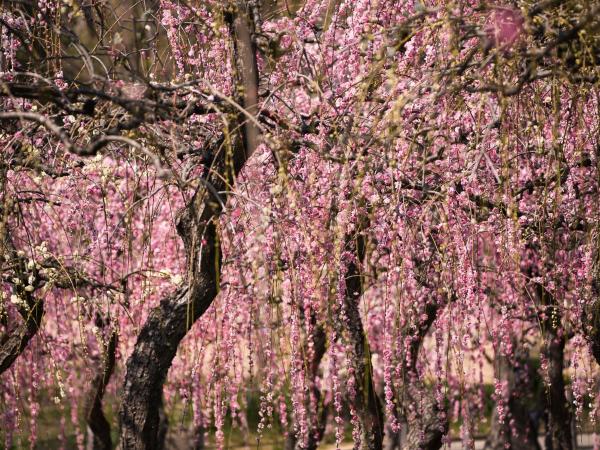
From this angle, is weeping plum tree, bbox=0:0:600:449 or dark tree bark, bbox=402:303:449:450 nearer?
weeping plum tree, bbox=0:0:600:449

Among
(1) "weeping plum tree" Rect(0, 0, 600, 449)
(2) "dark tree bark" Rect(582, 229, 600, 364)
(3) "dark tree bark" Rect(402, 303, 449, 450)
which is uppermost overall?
(1) "weeping plum tree" Rect(0, 0, 600, 449)

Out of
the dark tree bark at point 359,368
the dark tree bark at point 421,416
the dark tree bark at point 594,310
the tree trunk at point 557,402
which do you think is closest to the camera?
the dark tree bark at point 594,310

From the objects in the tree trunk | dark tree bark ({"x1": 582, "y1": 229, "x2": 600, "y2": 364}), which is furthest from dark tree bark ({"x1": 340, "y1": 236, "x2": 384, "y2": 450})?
the tree trunk

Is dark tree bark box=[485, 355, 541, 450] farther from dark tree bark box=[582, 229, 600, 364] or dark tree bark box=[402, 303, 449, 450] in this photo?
dark tree bark box=[582, 229, 600, 364]

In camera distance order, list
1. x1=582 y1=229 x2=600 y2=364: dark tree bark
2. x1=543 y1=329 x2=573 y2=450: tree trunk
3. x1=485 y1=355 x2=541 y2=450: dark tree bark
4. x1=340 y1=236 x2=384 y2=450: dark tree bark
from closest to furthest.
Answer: x1=582 y1=229 x2=600 y2=364: dark tree bark, x1=340 y1=236 x2=384 y2=450: dark tree bark, x1=543 y1=329 x2=573 y2=450: tree trunk, x1=485 y1=355 x2=541 y2=450: dark tree bark

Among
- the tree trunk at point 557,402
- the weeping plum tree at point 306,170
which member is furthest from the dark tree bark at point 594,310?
the tree trunk at point 557,402

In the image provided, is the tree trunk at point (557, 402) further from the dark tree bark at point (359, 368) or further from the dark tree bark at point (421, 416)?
the dark tree bark at point (359, 368)

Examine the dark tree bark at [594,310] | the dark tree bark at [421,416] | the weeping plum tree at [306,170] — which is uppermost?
the weeping plum tree at [306,170]

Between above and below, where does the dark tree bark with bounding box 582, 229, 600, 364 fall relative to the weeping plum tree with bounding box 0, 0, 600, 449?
below

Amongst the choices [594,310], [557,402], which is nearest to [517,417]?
[557,402]

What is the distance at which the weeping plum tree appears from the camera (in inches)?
165

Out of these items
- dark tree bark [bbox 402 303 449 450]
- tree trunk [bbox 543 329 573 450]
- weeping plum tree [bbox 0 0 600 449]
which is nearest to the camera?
weeping plum tree [bbox 0 0 600 449]

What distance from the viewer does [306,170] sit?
6820 mm

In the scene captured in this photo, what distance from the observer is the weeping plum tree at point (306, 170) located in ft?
13.7
